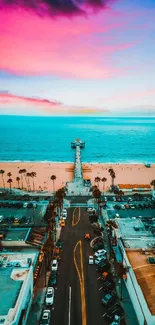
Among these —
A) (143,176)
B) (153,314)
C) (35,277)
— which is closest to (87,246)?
(35,277)

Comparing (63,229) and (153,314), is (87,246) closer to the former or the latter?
(63,229)

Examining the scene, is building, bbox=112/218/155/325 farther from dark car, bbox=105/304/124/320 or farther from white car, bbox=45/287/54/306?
white car, bbox=45/287/54/306

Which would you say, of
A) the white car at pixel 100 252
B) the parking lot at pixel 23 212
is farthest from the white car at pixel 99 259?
the parking lot at pixel 23 212

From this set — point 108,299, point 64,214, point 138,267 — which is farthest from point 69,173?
point 108,299

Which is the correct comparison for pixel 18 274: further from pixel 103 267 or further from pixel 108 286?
pixel 103 267

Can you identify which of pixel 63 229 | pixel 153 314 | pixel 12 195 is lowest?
pixel 153 314

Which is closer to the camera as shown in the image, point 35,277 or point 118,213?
point 35,277
